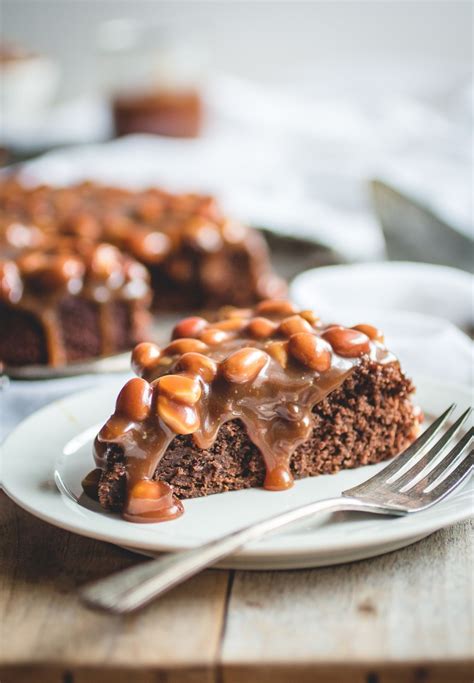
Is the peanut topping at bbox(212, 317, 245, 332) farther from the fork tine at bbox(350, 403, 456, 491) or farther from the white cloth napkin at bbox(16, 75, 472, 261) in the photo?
the white cloth napkin at bbox(16, 75, 472, 261)

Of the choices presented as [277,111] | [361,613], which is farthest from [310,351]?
[277,111]

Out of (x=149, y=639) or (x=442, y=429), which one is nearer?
(x=149, y=639)

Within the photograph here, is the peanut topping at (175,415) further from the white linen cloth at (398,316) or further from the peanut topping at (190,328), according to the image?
the white linen cloth at (398,316)

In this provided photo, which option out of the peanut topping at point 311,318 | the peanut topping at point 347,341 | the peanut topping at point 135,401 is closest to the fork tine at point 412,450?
the peanut topping at point 347,341

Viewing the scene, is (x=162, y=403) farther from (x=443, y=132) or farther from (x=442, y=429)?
(x=443, y=132)

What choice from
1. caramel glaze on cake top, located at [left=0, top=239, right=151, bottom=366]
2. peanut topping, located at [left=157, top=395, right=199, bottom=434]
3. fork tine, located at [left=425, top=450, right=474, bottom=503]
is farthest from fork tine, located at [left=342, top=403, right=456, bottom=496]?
caramel glaze on cake top, located at [left=0, top=239, right=151, bottom=366]

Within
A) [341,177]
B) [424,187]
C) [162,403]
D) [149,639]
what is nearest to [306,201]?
[341,177]

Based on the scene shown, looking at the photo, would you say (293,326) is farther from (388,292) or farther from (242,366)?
(388,292)
